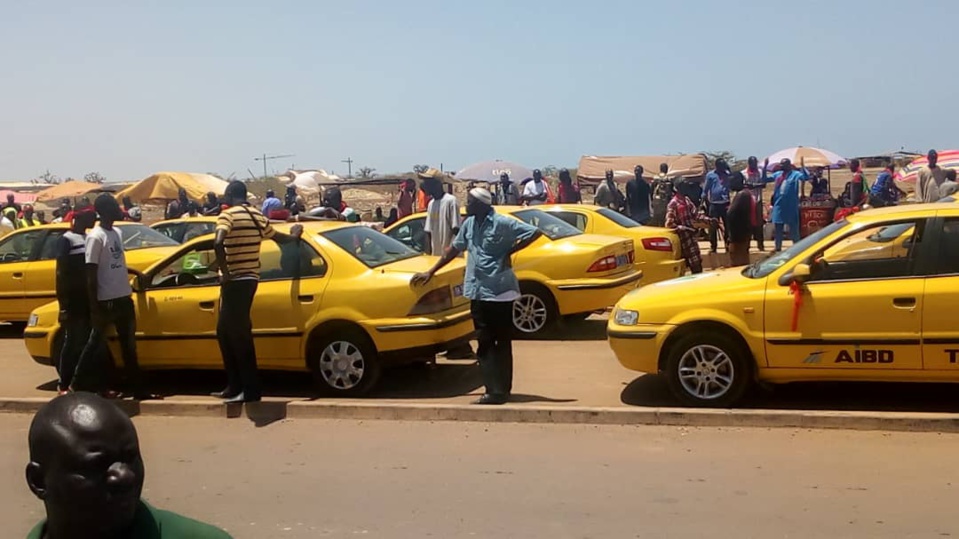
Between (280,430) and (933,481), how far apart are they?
15.1ft

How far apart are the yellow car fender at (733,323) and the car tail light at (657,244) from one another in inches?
179

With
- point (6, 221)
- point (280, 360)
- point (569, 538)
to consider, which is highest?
point (6, 221)

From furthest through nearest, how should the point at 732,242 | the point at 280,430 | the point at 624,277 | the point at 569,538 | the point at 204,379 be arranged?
the point at 732,242
the point at 624,277
the point at 204,379
the point at 280,430
the point at 569,538

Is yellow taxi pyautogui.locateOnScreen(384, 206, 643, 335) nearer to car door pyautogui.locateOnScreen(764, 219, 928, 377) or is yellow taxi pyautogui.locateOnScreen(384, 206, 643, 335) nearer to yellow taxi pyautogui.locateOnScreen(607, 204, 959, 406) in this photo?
yellow taxi pyautogui.locateOnScreen(607, 204, 959, 406)

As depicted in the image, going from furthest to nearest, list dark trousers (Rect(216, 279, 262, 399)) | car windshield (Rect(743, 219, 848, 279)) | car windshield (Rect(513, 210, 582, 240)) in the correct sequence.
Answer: car windshield (Rect(513, 210, 582, 240)), dark trousers (Rect(216, 279, 262, 399)), car windshield (Rect(743, 219, 848, 279))

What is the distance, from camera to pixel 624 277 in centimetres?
1088

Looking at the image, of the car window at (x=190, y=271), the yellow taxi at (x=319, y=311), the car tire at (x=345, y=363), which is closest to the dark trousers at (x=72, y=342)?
the yellow taxi at (x=319, y=311)

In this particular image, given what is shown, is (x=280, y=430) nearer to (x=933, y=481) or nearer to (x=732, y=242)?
(x=933, y=481)

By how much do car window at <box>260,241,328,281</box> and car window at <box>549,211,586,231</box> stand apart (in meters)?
4.61

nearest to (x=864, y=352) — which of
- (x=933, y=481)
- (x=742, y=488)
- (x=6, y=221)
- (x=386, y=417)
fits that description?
(x=933, y=481)

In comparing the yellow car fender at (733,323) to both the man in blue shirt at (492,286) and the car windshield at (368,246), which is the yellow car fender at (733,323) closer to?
the man in blue shirt at (492,286)

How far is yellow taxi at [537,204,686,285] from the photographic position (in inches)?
466

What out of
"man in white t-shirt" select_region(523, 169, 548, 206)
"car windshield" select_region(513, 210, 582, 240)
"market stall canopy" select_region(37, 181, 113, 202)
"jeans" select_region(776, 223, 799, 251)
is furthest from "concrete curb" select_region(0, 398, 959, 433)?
"market stall canopy" select_region(37, 181, 113, 202)

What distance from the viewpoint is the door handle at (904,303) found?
6.88 m
